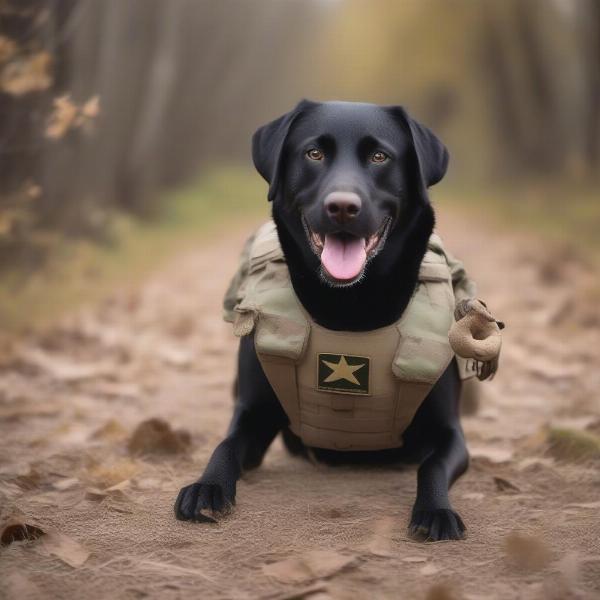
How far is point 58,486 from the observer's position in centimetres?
308

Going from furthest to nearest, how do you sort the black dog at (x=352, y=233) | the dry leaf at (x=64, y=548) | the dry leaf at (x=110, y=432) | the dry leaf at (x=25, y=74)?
1. the dry leaf at (x=25, y=74)
2. the dry leaf at (x=110, y=432)
3. the black dog at (x=352, y=233)
4. the dry leaf at (x=64, y=548)

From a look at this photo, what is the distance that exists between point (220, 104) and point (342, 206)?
64.2 ft

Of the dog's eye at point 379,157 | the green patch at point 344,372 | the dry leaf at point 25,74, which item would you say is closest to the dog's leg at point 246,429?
the green patch at point 344,372

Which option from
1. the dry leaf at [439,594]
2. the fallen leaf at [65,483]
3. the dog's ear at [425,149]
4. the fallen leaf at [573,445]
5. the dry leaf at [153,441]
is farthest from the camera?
the dry leaf at [153,441]

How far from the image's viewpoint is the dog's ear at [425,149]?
2.97 meters

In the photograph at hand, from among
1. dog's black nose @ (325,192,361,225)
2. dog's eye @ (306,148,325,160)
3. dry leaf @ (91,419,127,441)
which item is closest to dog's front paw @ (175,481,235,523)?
dog's black nose @ (325,192,361,225)

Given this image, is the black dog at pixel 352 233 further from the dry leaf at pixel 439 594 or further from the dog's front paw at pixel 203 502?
the dry leaf at pixel 439 594

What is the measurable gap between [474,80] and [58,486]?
22960 millimetres

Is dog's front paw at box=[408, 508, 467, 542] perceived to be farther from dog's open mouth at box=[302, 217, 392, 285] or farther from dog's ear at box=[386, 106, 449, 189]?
dog's ear at box=[386, 106, 449, 189]

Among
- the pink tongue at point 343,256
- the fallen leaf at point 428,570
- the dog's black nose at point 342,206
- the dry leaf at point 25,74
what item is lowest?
the fallen leaf at point 428,570

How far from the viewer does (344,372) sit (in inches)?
114

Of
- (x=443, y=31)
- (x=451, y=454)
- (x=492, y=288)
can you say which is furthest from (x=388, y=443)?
(x=443, y=31)

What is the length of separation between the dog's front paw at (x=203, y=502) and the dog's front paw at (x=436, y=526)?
596 mm

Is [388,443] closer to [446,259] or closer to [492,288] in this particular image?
[446,259]
